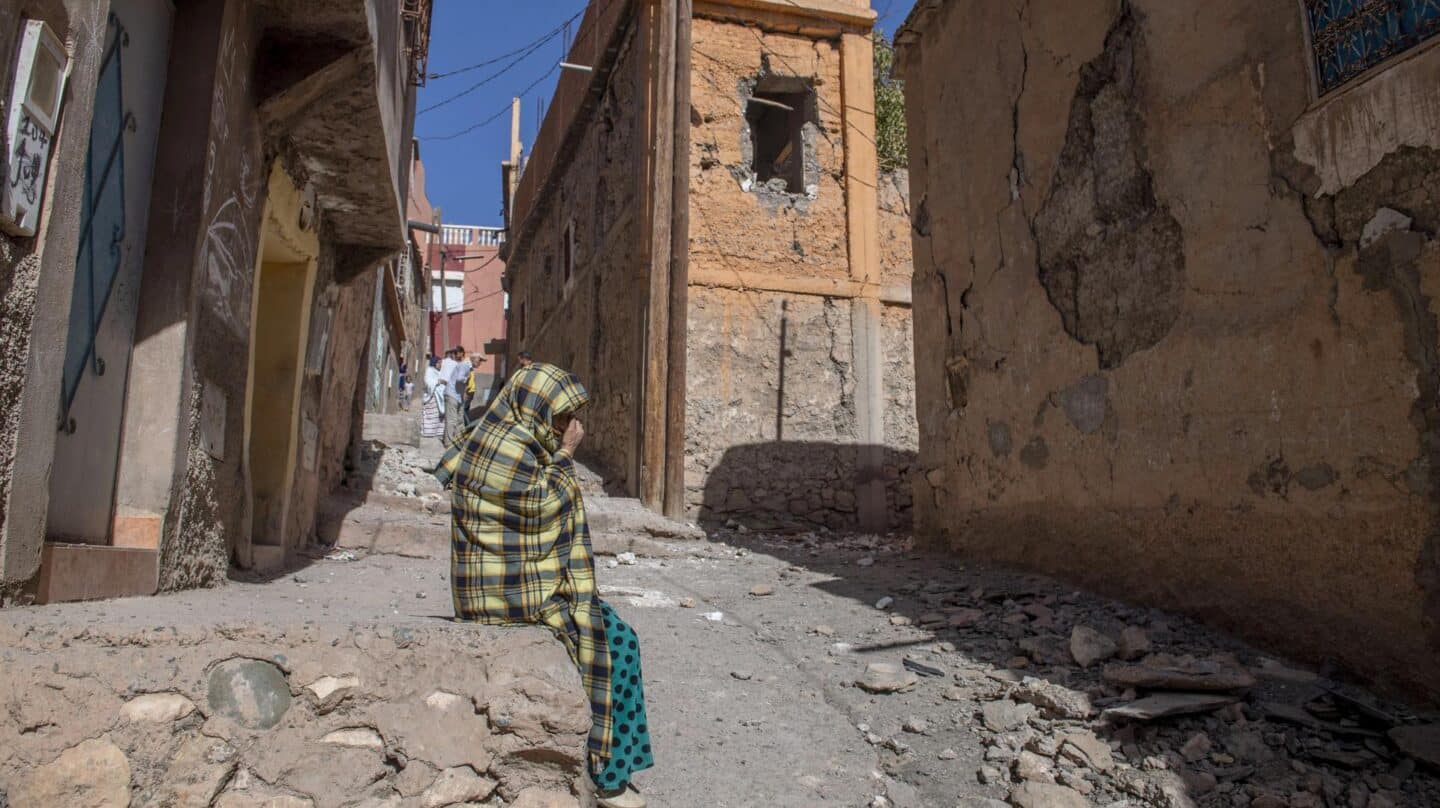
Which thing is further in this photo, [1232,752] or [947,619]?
[947,619]

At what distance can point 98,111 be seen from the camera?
8.73ft

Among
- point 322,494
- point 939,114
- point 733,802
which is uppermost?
point 939,114


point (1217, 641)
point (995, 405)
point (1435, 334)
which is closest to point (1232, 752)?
point (1217, 641)

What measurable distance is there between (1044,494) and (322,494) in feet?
15.5

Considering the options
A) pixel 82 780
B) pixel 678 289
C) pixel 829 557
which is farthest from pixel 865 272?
pixel 82 780

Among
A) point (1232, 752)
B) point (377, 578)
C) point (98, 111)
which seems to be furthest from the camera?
point (377, 578)

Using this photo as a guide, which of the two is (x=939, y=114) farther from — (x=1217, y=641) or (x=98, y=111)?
(x=98, y=111)

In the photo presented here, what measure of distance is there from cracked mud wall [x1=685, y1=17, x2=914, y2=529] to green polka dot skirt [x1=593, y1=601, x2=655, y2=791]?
20.7 feet

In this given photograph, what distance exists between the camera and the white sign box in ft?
6.45

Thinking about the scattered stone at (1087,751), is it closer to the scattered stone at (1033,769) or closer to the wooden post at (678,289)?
the scattered stone at (1033,769)

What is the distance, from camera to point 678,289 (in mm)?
8852

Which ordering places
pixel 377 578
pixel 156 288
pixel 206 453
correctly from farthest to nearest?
pixel 377 578 < pixel 206 453 < pixel 156 288

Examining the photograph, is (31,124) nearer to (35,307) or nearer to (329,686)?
(35,307)

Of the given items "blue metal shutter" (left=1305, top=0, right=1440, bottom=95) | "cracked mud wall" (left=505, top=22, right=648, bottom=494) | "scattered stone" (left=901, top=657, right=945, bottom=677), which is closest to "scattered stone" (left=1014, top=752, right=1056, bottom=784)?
"scattered stone" (left=901, top=657, right=945, bottom=677)
